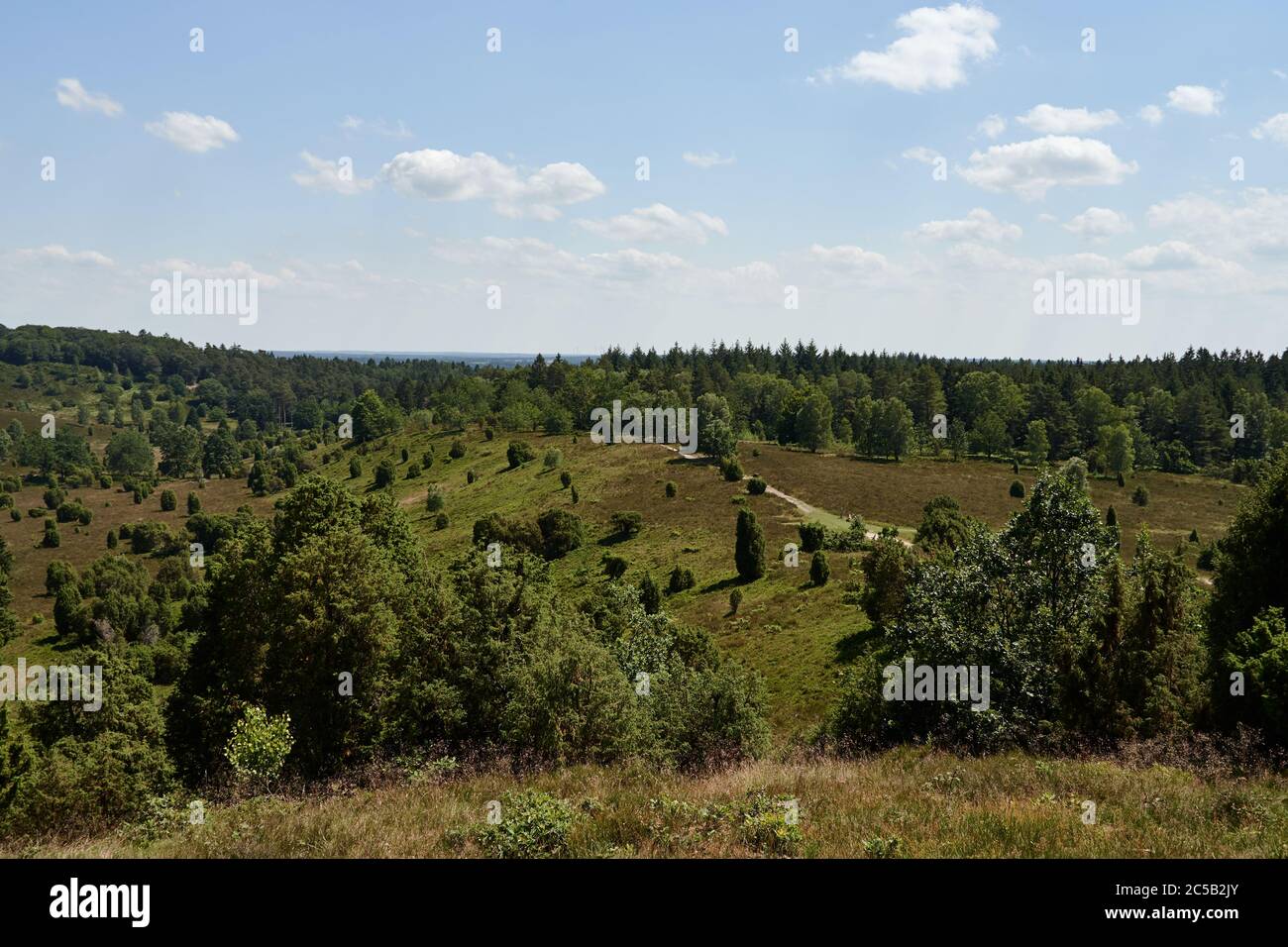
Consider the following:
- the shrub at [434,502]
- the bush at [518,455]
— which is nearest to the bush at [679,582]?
the shrub at [434,502]

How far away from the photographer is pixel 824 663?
1729 inches

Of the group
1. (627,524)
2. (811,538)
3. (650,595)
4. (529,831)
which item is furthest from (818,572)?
(529,831)

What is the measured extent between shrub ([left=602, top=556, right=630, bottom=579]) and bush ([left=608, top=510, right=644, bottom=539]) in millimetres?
8679

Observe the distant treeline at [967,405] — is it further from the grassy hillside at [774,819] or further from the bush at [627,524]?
the grassy hillside at [774,819]

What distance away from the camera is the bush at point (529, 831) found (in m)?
9.44

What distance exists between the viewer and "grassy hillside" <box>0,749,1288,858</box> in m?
9.43

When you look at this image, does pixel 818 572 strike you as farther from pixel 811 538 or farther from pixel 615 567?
pixel 615 567

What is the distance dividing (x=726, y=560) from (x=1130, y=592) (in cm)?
5058

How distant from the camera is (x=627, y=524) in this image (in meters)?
80.0

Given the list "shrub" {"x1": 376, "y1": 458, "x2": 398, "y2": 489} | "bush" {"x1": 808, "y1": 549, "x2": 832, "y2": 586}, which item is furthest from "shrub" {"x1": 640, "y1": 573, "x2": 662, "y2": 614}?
"shrub" {"x1": 376, "y1": 458, "x2": 398, "y2": 489}

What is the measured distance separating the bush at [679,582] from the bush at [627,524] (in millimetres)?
14416

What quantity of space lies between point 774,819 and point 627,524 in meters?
70.3
